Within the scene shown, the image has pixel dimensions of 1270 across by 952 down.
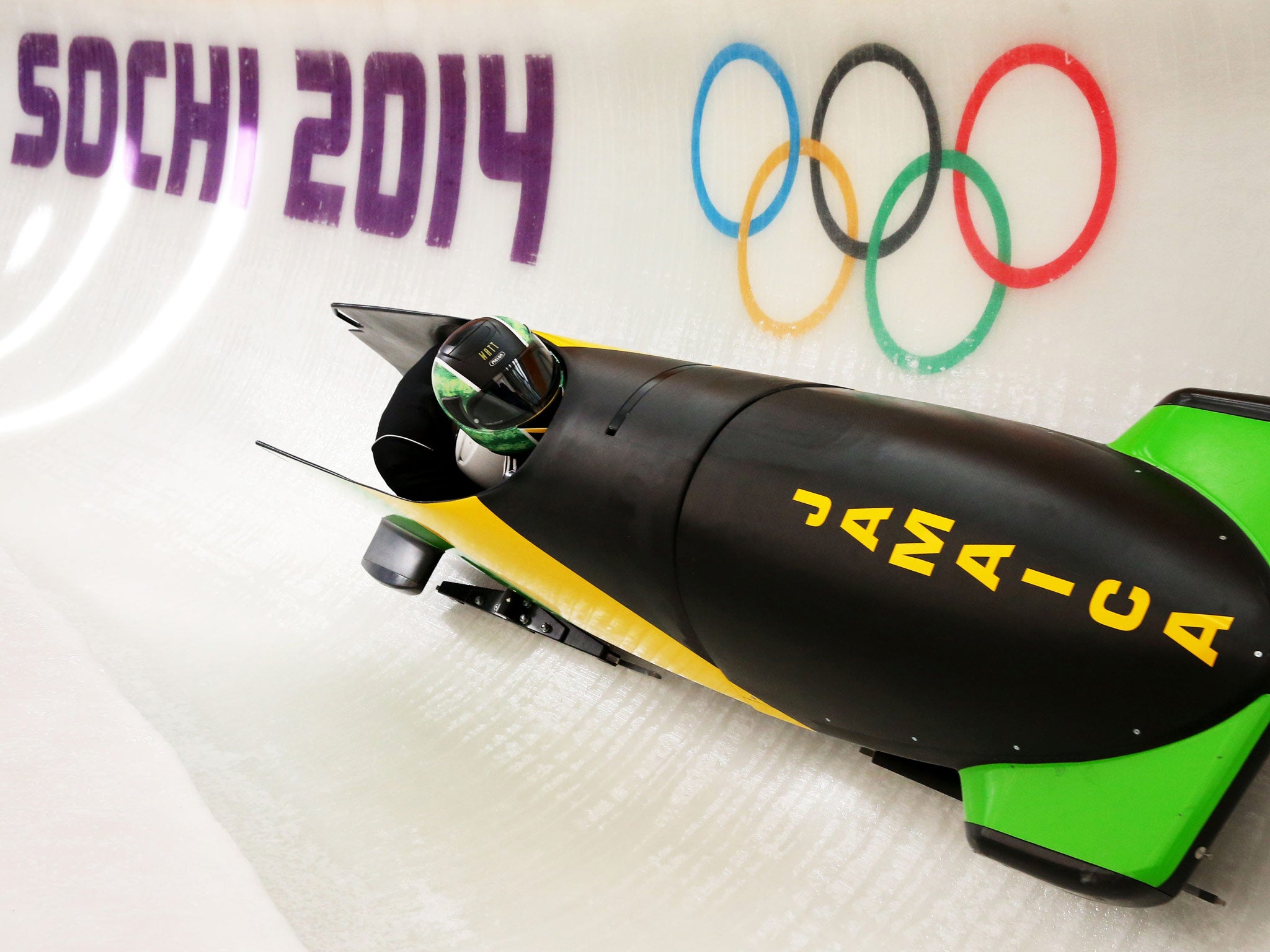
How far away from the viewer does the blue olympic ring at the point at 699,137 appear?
10.8 ft

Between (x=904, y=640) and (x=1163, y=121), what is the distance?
1560 mm

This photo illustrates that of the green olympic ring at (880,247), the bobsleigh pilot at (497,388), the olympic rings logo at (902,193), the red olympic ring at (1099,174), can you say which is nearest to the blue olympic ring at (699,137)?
the olympic rings logo at (902,193)

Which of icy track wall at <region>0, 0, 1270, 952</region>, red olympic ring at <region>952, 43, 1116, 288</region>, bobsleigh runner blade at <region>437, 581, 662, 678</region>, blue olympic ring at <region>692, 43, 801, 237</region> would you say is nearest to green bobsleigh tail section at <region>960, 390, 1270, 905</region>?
icy track wall at <region>0, 0, 1270, 952</region>

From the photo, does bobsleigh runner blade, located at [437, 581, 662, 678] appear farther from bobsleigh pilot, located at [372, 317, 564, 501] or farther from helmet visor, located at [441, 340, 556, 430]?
helmet visor, located at [441, 340, 556, 430]

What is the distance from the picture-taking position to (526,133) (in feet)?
13.6

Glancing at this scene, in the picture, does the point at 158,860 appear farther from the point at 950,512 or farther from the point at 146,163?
the point at 146,163

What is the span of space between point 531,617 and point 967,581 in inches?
66.0

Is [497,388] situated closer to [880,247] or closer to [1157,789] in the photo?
[880,247]

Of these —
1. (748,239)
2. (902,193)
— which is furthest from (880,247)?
(748,239)

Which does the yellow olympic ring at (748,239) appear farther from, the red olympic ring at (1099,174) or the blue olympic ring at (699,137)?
the red olympic ring at (1099,174)

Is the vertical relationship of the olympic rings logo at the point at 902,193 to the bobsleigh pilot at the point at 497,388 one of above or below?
above

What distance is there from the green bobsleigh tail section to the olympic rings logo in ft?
3.14

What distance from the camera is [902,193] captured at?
297 cm

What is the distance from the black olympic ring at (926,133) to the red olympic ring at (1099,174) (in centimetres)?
8
